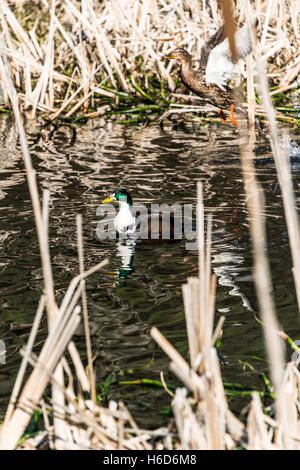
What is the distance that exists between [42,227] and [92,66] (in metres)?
9.05

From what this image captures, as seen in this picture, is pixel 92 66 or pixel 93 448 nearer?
pixel 93 448

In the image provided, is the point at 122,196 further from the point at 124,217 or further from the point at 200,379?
the point at 200,379

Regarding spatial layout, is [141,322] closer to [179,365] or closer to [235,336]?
[235,336]

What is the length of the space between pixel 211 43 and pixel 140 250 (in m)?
3.39

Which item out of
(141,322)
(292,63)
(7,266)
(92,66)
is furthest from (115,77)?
(141,322)

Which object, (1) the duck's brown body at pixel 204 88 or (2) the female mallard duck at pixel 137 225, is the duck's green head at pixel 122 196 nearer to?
(2) the female mallard duck at pixel 137 225

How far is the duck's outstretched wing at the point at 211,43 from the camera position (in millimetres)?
7828

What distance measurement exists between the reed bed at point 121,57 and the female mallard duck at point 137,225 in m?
3.59

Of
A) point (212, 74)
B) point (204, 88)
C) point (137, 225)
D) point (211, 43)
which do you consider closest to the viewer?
point (137, 225)

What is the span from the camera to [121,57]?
36.2ft

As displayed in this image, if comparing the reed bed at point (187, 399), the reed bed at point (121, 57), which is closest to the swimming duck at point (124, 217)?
the reed bed at point (121, 57)

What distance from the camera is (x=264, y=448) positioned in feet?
8.06

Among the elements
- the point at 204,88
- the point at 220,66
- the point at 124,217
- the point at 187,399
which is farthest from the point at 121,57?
the point at 187,399

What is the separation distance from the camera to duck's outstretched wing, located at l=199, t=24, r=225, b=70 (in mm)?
7828
